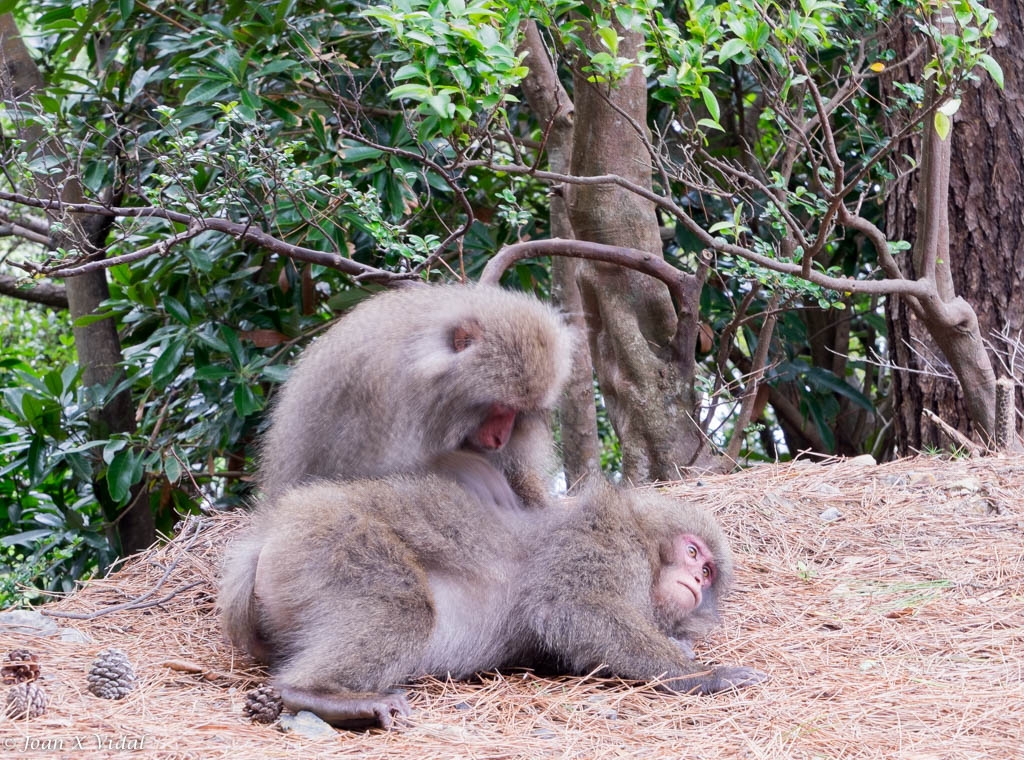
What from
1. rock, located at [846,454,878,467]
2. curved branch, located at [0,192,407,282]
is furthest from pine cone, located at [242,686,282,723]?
rock, located at [846,454,878,467]

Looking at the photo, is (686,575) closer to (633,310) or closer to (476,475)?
(476,475)

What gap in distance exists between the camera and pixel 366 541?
3189 mm

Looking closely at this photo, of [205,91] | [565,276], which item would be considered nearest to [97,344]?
[205,91]

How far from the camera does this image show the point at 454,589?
3.39 meters

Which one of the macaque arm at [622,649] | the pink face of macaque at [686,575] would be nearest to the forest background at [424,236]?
the pink face of macaque at [686,575]

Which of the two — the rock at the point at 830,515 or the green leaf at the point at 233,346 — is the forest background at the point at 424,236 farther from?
the rock at the point at 830,515

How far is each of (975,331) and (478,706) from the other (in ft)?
13.6

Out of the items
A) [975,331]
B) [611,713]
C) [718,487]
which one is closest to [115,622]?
[611,713]

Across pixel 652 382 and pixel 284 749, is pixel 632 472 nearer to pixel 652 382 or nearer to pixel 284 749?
pixel 652 382

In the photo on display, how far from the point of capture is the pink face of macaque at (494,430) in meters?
3.71

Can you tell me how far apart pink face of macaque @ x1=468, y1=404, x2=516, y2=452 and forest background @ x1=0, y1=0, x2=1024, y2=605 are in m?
1.33

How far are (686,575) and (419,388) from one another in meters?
1.17

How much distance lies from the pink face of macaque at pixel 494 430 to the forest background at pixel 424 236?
1.33 metres

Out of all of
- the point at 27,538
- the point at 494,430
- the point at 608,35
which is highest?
the point at 608,35
